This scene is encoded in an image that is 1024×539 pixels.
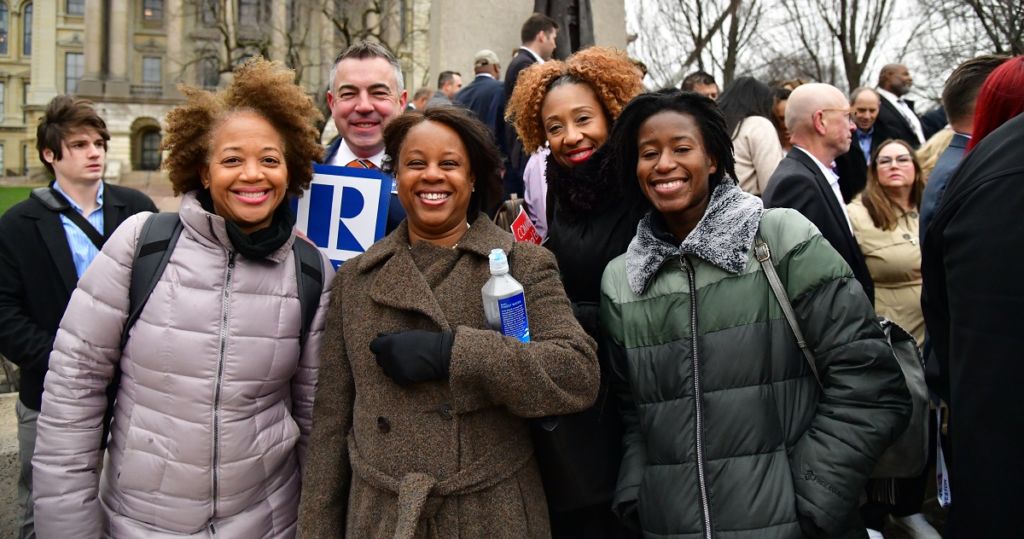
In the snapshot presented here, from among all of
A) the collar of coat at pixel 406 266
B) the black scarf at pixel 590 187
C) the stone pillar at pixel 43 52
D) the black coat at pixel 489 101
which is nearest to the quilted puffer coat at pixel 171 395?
the collar of coat at pixel 406 266

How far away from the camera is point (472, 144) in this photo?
251cm

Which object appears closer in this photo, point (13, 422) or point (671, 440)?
point (671, 440)

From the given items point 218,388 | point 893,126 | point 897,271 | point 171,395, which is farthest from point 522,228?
point 893,126

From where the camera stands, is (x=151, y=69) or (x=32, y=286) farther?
(x=151, y=69)

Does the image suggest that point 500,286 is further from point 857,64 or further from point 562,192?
point 857,64

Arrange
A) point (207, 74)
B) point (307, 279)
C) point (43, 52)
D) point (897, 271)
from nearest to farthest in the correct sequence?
point (307, 279), point (897, 271), point (207, 74), point (43, 52)

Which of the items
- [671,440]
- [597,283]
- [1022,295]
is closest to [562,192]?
[597,283]

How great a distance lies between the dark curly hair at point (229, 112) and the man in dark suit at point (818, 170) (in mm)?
2548

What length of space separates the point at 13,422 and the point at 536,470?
3.98 metres

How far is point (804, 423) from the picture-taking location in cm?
232

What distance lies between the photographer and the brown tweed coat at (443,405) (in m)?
2.11

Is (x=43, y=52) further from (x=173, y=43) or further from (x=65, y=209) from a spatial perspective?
(x=65, y=209)

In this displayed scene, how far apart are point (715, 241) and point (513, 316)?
2.41 feet

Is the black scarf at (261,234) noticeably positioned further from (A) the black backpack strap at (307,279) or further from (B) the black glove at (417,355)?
(B) the black glove at (417,355)
